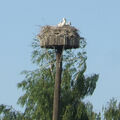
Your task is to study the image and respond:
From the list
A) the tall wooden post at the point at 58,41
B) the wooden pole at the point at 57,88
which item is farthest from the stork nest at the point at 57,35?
the wooden pole at the point at 57,88

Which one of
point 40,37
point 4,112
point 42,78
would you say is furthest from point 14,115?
point 40,37

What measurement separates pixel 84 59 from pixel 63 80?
1373 mm

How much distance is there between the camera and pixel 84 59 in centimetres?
3431

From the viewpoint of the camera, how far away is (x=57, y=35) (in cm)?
2659

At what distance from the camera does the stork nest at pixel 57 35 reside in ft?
85.8

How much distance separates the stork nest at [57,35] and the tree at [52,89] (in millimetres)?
5179

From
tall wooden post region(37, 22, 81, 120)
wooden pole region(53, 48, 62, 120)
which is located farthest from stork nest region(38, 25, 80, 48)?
wooden pole region(53, 48, 62, 120)

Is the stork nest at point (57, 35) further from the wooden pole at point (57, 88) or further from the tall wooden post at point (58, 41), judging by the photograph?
the wooden pole at point (57, 88)

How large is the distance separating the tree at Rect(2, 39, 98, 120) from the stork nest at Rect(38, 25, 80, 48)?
204 inches

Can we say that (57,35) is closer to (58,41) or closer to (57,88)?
(58,41)

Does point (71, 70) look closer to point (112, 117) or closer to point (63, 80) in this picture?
point (63, 80)

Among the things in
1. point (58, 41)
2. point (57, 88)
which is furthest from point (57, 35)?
point (57, 88)

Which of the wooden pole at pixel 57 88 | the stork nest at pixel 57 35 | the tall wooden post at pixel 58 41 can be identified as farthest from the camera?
the stork nest at pixel 57 35

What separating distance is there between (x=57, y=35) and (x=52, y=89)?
7.55 metres
